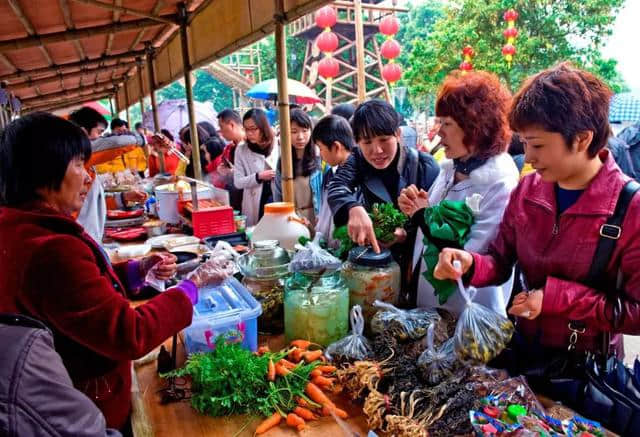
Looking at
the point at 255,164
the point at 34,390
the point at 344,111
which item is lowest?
the point at 34,390

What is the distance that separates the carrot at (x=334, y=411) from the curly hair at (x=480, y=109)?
3.72 ft

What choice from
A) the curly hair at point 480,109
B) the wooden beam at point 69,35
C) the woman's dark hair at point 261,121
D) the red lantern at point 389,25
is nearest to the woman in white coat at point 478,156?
the curly hair at point 480,109

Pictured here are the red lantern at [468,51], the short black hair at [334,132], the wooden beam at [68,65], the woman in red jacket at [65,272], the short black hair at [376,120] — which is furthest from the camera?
the red lantern at [468,51]

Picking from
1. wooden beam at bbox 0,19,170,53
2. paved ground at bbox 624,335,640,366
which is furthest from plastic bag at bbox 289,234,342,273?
wooden beam at bbox 0,19,170,53

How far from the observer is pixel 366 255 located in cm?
175

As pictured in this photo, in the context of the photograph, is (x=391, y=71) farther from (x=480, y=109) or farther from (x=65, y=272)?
(x=65, y=272)

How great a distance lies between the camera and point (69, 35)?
17.1 ft

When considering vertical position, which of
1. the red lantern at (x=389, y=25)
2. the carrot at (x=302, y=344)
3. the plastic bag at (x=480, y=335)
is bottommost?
the carrot at (x=302, y=344)

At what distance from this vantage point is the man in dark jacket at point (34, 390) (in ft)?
2.25

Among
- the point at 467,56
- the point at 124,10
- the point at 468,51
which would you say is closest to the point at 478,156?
the point at 124,10

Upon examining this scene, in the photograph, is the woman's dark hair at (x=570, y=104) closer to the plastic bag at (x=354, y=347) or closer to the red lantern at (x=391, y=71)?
the plastic bag at (x=354, y=347)

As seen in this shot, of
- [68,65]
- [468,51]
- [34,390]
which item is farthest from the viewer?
[468,51]

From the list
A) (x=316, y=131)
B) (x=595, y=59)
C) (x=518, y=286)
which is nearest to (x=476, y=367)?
(x=518, y=286)

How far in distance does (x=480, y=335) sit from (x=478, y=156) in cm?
81
